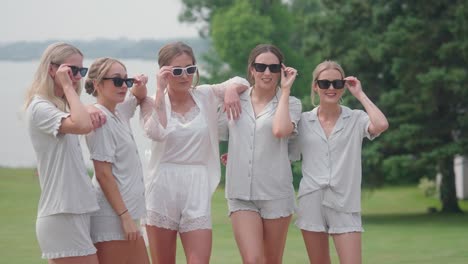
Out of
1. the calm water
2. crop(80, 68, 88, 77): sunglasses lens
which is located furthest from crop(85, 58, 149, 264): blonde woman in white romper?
the calm water

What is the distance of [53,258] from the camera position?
6.66 m

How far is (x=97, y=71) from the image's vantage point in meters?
7.25

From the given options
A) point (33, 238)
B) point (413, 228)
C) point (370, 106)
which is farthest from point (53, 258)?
point (413, 228)

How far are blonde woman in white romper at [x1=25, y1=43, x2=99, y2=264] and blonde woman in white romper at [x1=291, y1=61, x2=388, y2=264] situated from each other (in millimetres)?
1939

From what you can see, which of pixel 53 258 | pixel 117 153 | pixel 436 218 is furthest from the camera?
pixel 436 218

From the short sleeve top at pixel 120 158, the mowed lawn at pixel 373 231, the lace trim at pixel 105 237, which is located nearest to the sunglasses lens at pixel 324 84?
the short sleeve top at pixel 120 158

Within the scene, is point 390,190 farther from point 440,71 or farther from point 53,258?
point 53,258

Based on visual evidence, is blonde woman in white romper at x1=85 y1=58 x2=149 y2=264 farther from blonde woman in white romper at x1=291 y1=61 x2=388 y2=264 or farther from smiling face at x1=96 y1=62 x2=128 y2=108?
blonde woman in white romper at x1=291 y1=61 x2=388 y2=264

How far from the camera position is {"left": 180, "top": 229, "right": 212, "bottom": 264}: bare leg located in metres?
7.59

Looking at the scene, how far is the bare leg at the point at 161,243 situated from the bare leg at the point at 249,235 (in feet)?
1.61

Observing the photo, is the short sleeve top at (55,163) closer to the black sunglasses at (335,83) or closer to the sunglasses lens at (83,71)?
the sunglasses lens at (83,71)

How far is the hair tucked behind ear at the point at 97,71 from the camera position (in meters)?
7.21

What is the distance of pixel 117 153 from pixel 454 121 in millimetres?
21567

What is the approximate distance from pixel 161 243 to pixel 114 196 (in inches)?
37.8
